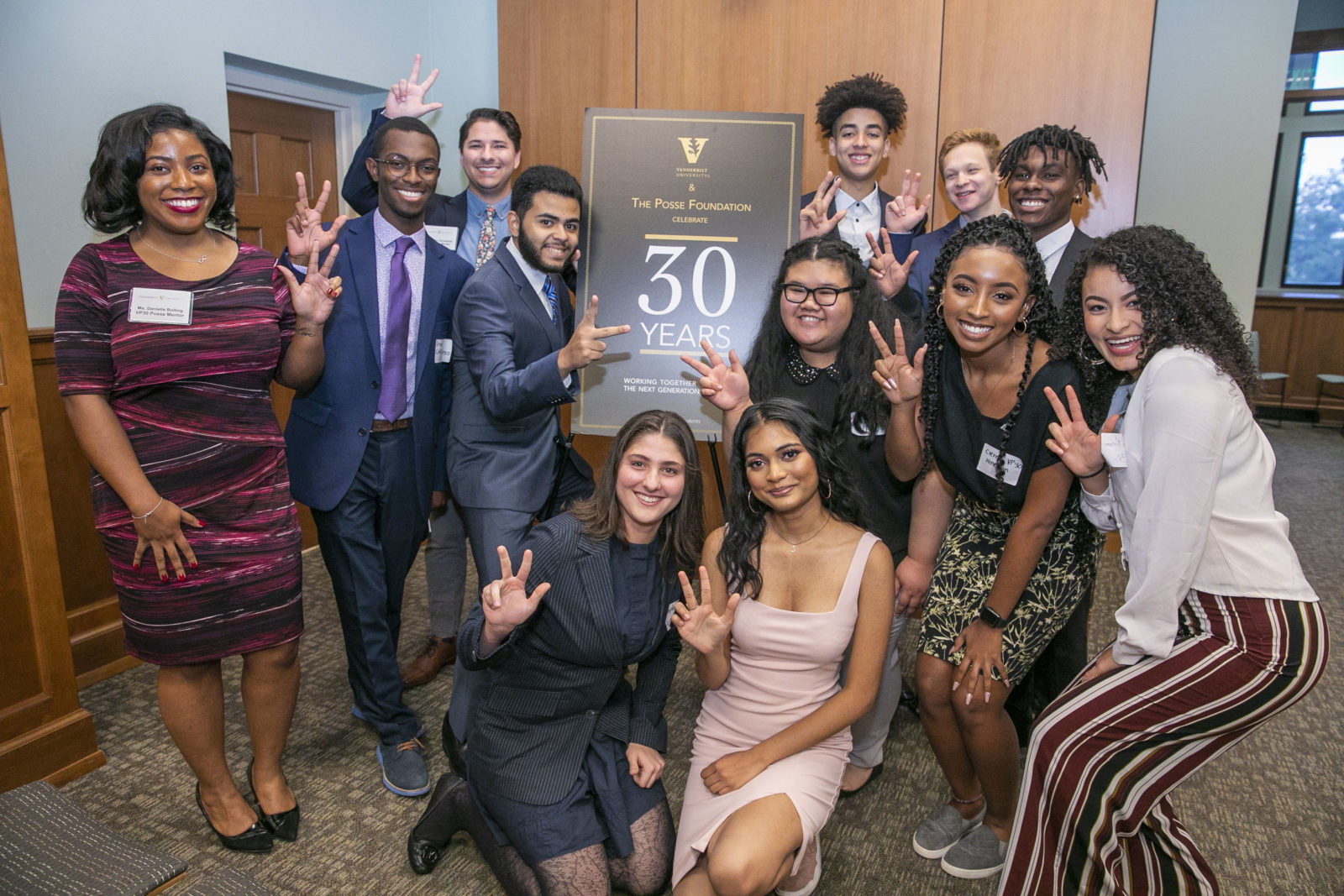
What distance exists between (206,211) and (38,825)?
4.54ft

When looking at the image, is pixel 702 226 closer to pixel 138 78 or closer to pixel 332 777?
pixel 332 777

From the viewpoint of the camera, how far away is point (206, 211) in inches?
82.9

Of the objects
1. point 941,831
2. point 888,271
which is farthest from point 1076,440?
point 941,831

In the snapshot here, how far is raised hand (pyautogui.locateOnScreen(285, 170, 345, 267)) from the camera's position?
2301 millimetres

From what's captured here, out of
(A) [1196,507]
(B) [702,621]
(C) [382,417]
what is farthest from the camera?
(C) [382,417]

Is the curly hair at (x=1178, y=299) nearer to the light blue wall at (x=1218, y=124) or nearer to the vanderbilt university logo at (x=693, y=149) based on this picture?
the vanderbilt university logo at (x=693, y=149)

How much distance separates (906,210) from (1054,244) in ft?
1.86

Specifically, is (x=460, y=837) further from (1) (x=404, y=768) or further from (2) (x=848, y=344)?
(2) (x=848, y=344)

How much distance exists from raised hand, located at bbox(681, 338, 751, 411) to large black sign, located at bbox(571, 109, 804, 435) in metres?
0.33

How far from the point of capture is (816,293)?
2.26m

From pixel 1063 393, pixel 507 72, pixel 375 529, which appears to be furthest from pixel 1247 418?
pixel 507 72

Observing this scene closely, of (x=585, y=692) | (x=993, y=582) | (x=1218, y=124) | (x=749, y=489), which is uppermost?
(x=1218, y=124)

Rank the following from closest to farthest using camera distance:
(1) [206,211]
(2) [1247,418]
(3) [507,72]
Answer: (2) [1247,418] → (1) [206,211] → (3) [507,72]

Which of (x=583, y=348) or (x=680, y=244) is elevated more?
(x=680, y=244)
